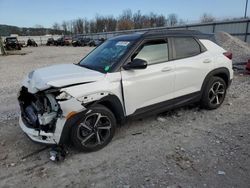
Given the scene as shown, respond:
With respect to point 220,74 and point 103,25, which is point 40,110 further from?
point 103,25

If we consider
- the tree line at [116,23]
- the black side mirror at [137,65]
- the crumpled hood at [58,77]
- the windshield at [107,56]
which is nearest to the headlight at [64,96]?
the crumpled hood at [58,77]

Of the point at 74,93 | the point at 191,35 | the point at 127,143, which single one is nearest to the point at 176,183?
the point at 127,143

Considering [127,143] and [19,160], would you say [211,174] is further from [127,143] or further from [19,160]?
[19,160]

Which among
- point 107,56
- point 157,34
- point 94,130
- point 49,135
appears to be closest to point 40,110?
point 49,135

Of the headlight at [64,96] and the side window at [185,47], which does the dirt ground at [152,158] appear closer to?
the headlight at [64,96]

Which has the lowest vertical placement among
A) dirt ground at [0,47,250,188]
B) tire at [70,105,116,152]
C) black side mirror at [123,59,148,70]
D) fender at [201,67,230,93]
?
dirt ground at [0,47,250,188]

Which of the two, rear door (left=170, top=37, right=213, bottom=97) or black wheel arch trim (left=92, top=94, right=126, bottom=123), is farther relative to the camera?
rear door (left=170, top=37, right=213, bottom=97)

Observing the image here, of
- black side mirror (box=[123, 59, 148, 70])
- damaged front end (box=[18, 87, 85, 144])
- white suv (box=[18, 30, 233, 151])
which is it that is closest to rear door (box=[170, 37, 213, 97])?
white suv (box=[18, 30, 233, 151])

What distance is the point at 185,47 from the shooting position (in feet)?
15.5

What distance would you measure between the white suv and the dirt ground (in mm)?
358

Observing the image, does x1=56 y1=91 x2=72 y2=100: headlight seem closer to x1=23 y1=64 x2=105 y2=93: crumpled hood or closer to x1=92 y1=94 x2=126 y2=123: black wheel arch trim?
x1=23 y1=64 x2=105 y2=93: crumpled hood

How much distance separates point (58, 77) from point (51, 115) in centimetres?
60

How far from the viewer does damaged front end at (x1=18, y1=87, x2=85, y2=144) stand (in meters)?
3.34

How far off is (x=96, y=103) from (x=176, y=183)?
1585 millimetres
